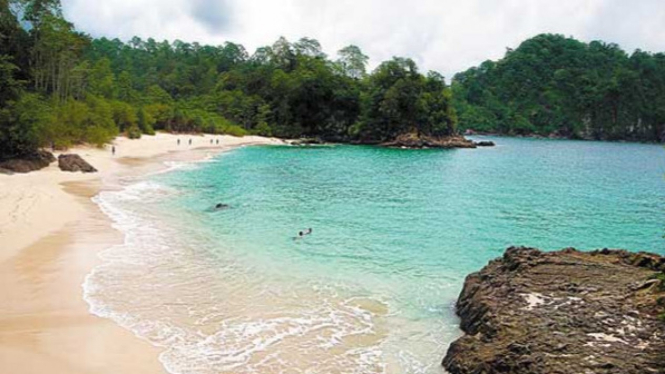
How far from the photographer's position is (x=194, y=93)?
12200cm

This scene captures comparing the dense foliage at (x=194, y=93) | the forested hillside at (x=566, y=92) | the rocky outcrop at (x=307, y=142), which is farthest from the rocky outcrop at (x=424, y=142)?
the forested hillside at (x=566, y=92)

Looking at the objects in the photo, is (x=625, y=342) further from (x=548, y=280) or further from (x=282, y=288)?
(x=282, y=288)

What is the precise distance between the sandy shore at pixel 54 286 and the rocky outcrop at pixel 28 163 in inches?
93.4

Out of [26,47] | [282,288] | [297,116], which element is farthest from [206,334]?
[297,116]

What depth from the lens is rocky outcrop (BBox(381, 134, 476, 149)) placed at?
3430 inches

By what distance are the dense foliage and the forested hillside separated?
64.8m

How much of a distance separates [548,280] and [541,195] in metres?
26.7

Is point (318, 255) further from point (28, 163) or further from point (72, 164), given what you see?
point (72, 164)

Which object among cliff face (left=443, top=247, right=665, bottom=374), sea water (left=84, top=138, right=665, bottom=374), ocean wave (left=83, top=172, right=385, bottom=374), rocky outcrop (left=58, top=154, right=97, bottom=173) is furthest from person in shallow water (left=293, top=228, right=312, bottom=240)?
rocky outcrop (left=58, top=154, right=97, bottom=173)

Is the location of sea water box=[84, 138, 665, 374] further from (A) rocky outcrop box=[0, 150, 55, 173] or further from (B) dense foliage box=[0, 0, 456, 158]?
(B) dense foliage box=[0, 0, 456, 158]

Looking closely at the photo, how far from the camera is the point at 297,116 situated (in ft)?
324

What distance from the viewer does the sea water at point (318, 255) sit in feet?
32.0

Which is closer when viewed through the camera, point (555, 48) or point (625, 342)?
point (625, 342)

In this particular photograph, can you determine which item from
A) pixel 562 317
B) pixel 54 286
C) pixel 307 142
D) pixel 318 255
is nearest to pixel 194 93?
pixel 307 142
